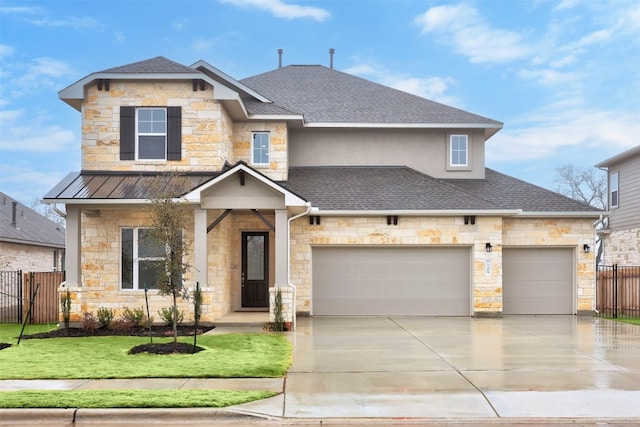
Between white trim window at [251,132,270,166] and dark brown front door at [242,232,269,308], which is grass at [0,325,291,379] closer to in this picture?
dark brown front door at [242,232,269,308]

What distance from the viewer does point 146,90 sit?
17594 millimetres

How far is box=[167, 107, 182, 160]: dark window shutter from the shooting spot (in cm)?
1750

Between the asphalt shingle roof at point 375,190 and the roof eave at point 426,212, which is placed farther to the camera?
the asphalt shingle roof at point 375,190

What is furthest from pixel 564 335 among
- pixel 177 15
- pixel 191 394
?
pixel 177 15

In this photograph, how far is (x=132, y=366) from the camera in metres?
10.2

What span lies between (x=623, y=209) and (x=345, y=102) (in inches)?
506

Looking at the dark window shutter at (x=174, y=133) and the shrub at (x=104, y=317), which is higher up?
the dark window shutter at (x=174, y=133)

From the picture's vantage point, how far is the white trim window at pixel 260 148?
2025 cm

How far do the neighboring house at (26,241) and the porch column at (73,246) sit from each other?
9.42 metres

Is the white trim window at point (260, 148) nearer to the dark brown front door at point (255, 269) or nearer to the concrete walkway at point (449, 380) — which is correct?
the dark brown front door at point (255, 269)

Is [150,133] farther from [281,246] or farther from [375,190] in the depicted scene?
[375,190]

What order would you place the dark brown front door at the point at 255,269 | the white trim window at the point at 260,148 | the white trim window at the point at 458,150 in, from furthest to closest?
the white trim window at the point at 458,150, the white trim window at the point at 260,148, the dark brown front door at the point at 255,269

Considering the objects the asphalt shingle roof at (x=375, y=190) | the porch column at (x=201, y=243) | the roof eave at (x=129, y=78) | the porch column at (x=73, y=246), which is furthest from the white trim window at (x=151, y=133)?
the asphalt shingle roof at (x=375, y=190)

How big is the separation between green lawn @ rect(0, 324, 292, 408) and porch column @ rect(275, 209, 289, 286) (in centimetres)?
181
